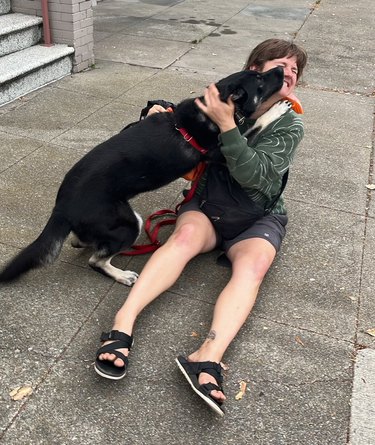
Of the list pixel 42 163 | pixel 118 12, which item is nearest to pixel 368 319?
pixel 42 163

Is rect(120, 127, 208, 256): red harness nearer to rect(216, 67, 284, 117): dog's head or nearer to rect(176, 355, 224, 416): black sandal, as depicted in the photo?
rect(216, 67, 284, 117): dog's head

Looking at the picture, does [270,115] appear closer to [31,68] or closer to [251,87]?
[251,87]

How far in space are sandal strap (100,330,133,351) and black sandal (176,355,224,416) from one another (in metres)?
0.24

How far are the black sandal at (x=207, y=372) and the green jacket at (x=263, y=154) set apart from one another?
0.99 meters

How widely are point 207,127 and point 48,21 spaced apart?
3992mm

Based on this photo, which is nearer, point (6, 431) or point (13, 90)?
point (6, 431)

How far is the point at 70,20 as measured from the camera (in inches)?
237

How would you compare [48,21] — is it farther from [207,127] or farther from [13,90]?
[207,127]

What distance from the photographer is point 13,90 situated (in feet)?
17.7

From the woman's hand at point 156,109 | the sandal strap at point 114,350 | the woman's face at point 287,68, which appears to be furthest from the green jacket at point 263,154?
the sandal strap at point 114,350

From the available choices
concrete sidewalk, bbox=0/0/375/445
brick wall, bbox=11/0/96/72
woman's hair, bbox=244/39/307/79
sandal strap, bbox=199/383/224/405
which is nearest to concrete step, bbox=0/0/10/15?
brick wall, bbox=11/0/96/72

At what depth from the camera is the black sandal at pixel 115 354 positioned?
2316 millimetres

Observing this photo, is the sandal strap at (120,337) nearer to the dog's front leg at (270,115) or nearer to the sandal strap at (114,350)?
the sandal strap at (114,350)

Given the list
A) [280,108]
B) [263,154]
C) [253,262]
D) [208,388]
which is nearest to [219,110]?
[263,154]
